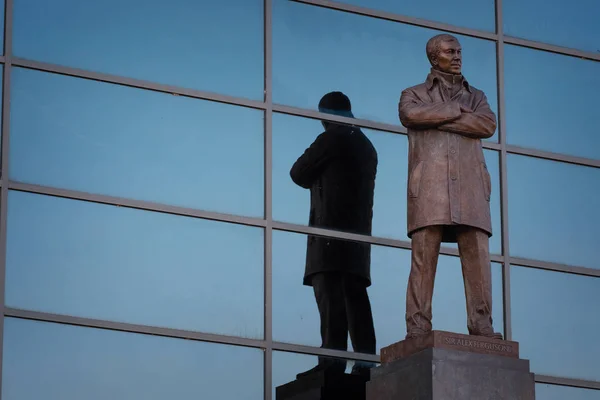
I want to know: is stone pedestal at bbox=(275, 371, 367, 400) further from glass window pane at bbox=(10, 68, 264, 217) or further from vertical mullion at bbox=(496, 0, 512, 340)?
vertical mullion at bbox=(496, 0, 512, 340)

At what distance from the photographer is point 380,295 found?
61.6 feet

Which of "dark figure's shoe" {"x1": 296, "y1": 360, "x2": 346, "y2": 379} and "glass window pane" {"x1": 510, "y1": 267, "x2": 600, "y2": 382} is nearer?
"dark figure's shoe" {"x1": 296, "y1": 360, "x2": 346, "y2": 379}

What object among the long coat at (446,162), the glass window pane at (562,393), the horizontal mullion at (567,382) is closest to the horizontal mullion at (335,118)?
the long coat at (446,162)

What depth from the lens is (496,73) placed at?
20484 mm

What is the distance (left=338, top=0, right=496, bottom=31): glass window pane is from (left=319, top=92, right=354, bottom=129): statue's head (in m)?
1.25

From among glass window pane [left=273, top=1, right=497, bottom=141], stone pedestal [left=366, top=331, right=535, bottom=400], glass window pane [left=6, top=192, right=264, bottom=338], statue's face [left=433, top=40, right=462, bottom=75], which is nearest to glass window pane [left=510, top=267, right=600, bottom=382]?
glass window pane [left=273, top=1, right=497, bottom=141]

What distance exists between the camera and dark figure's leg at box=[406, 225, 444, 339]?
1569 cm

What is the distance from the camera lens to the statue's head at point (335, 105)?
19.3 meters

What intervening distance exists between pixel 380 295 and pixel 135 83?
3.39m

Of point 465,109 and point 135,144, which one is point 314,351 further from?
point 465,109

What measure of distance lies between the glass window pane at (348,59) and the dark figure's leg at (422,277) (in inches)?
149

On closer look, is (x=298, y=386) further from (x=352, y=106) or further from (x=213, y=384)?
(x=352, y=106)

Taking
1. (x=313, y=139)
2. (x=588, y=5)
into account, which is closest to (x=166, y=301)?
(x=313, y=139)

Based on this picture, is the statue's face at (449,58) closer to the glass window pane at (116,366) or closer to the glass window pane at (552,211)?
the glass window pane at (116,366)
